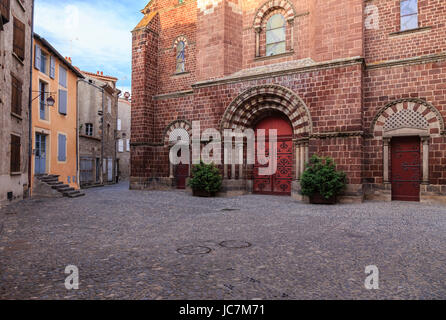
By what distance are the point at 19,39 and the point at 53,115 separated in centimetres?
406

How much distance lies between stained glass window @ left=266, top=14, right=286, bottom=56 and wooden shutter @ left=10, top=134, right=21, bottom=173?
10.0 metres

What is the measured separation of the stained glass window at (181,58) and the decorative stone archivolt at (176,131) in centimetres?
272

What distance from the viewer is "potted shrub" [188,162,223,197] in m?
12.5

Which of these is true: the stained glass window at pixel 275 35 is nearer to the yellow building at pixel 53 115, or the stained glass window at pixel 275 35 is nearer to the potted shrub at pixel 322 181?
the potted shrub at pixel 322 181

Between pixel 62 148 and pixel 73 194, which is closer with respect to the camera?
pixel 73 194

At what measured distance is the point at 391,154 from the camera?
1091cm

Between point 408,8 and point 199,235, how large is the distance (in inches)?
426

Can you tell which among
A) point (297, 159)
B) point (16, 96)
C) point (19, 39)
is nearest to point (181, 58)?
point (19, 39)

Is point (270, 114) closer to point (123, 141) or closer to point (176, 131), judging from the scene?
point (176, 131)

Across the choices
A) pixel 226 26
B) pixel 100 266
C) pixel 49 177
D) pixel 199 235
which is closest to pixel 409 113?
pixel 226 26

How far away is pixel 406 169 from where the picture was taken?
1071cm

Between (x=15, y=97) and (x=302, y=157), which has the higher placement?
(x=15, y=97)

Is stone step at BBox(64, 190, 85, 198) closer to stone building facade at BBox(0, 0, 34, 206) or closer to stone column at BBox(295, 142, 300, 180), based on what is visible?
stone building facade at BBox(0, 0, 34, 206)

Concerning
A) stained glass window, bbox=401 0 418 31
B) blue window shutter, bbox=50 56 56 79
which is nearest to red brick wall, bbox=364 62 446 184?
stained glass window, bbox=401 0 418 31
